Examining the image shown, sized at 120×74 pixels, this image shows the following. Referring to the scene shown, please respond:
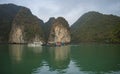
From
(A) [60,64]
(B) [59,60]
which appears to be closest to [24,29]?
(B) [59,60]

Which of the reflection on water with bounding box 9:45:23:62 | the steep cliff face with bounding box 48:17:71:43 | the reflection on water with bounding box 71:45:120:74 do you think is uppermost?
the steep cliff face with bounding box 48:17:71:43

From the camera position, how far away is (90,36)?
180125 millimetres

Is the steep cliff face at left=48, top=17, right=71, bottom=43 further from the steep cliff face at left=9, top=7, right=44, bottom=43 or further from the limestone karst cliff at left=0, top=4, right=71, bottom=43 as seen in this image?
the steep cliff face at left=9, top=7, right=44, bottom=43

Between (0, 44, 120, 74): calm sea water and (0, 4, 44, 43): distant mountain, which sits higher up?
(0, 4, 44, 43): distant mountain

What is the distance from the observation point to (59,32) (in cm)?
14538

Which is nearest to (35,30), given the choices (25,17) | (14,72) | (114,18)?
(25,17)

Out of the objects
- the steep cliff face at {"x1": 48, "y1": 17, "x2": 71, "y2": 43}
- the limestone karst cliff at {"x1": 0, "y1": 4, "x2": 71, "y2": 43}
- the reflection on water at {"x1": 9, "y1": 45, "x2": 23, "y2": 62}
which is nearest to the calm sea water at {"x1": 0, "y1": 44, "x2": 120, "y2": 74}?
the reflection on water at {"x1": 9, "y1": 45, "x2": 23, "y2": 62}

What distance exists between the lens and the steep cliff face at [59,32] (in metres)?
144

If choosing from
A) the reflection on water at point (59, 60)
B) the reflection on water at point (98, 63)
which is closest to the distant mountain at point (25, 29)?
the reflection on water at point (59, 60)

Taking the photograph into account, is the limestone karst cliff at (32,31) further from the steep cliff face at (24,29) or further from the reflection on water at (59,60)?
the reflection on water at (59,60)

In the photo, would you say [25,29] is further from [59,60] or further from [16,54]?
[59,60]

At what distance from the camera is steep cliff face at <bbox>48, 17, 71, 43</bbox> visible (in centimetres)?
14425

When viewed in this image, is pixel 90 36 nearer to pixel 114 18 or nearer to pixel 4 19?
pixel 114 18

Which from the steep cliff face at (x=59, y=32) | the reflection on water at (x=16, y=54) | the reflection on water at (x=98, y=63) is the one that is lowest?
the reflection on water at (x=98, y=63)
